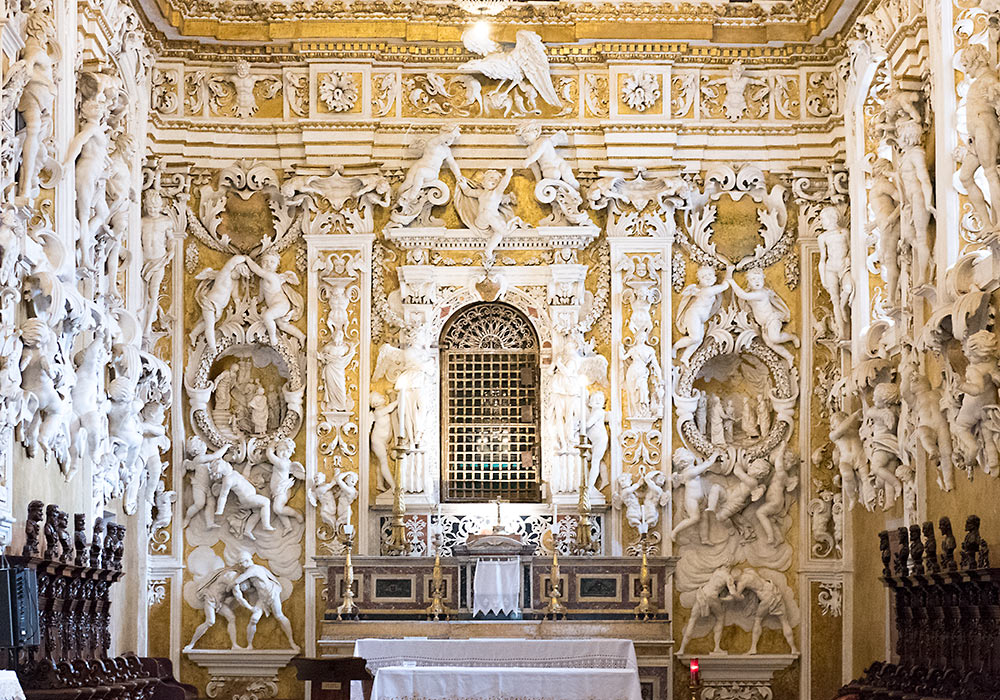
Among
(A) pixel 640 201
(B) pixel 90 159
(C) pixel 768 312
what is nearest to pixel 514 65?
(A) pixel 640 201

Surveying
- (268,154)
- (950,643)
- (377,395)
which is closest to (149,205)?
(268,154)

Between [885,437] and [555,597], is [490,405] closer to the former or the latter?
[555,597]

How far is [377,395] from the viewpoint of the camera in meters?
18.2

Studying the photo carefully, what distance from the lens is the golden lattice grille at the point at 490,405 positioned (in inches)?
720

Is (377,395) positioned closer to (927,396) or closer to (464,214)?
(464,214)

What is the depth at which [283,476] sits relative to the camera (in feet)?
58.2

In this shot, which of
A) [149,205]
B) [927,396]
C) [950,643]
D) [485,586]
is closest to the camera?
[950,643]

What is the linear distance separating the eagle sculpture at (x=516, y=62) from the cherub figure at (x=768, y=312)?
118 inches

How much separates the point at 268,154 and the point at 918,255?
7.51 metres

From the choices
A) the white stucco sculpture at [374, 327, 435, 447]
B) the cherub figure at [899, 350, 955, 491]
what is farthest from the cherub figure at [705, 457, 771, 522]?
the white stucco sculpture at [374, 327, 435, 447]

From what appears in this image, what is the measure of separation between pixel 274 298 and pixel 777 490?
5940 millimetres

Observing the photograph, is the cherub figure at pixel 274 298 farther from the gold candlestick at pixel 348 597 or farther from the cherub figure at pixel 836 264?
the cherub figure at pixel 836 264

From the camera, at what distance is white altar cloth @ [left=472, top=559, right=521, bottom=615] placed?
1603 centimetres

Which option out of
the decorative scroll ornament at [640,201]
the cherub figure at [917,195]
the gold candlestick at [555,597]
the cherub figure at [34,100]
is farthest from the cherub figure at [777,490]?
the cherub figure at [34,100]
